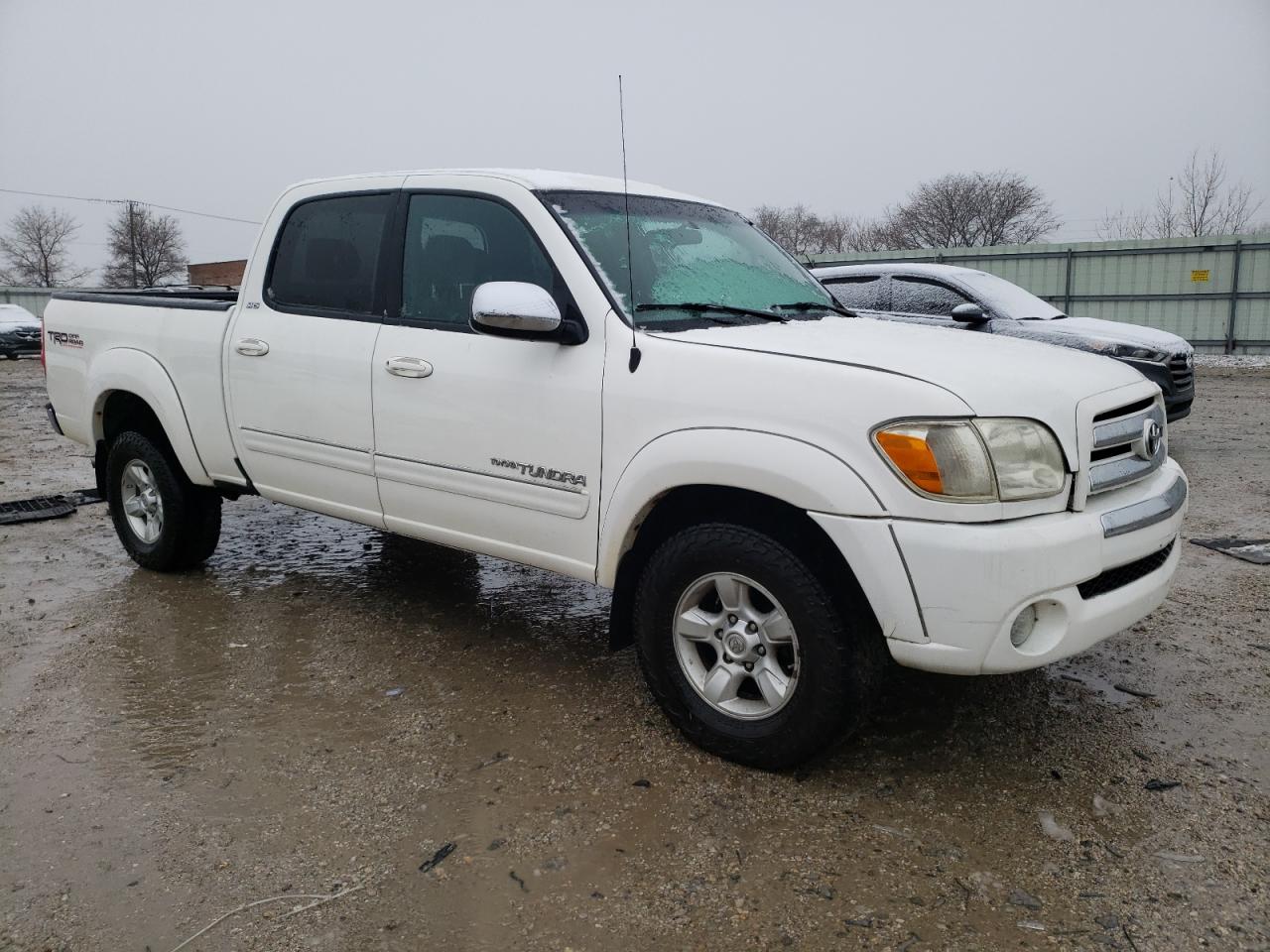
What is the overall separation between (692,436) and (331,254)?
6.89ft

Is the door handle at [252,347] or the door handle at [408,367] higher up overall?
the door handle at [252,347]

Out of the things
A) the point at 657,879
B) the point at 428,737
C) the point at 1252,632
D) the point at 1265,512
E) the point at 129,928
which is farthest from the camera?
the point at 1265,512

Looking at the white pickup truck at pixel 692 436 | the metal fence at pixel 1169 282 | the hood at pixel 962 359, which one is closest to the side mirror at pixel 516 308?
the white pickup truck at pixel 692 436

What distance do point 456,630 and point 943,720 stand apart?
2134mm

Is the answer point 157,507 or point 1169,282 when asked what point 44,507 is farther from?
point 1169,282

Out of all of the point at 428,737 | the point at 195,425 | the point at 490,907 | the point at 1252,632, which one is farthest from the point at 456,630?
the point at 1252,632

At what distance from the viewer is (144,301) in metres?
4.97

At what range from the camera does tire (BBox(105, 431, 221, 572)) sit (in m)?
5.00

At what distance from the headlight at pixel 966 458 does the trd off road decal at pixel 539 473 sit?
1086 mm

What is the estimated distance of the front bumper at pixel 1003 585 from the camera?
2.59 meters

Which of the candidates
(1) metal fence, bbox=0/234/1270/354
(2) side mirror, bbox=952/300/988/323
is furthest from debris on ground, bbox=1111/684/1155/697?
(1) metal fence, bbox=0/234/1270/354

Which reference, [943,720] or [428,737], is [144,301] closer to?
[428,737]

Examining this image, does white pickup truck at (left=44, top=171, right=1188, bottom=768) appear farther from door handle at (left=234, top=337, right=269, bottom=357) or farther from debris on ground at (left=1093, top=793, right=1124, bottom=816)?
debris on ground at (left=1093, top=793, right=1124, bottom=816)

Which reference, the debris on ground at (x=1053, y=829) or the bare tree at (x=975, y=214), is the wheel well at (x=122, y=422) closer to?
the debris on ground at (x=1053, y=829)
